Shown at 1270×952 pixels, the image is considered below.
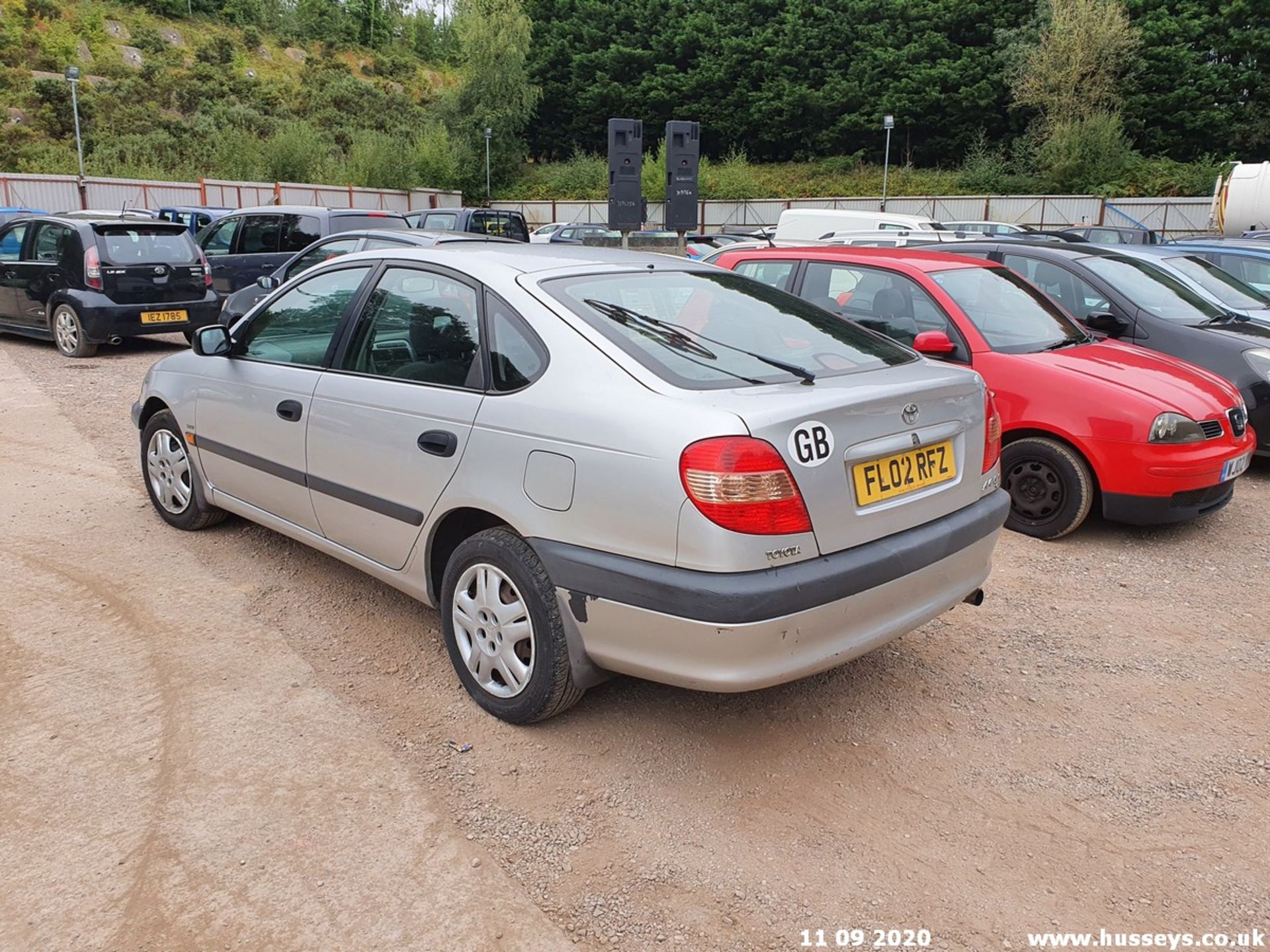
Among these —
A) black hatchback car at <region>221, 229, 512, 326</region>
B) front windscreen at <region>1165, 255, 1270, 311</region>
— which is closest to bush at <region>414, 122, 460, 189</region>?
black hatchback car at <region>221, 229, 512, 326</region>

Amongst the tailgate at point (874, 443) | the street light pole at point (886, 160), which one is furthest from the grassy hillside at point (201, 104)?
the tailgate at point (874, 443)

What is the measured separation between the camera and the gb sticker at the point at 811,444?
260cm

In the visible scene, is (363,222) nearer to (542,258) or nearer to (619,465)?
(542,258)

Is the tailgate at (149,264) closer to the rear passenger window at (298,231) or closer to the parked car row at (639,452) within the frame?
the rear passenger window at (298,231)

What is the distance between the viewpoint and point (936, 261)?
598 centimetres


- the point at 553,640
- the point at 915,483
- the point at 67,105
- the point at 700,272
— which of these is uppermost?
the point at 67,105

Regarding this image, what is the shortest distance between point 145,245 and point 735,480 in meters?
10.3

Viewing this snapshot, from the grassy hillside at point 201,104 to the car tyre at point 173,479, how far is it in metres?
36.7

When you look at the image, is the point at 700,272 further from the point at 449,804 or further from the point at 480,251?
the point at 449,804

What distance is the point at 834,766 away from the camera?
2.98m

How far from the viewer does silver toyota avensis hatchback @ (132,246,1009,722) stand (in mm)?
2574

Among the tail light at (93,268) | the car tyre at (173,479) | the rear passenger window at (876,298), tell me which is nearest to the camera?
the car tyre at (173,479)

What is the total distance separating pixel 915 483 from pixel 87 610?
3.41 meters

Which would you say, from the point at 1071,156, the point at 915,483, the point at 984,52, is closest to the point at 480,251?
the point at 915,483
